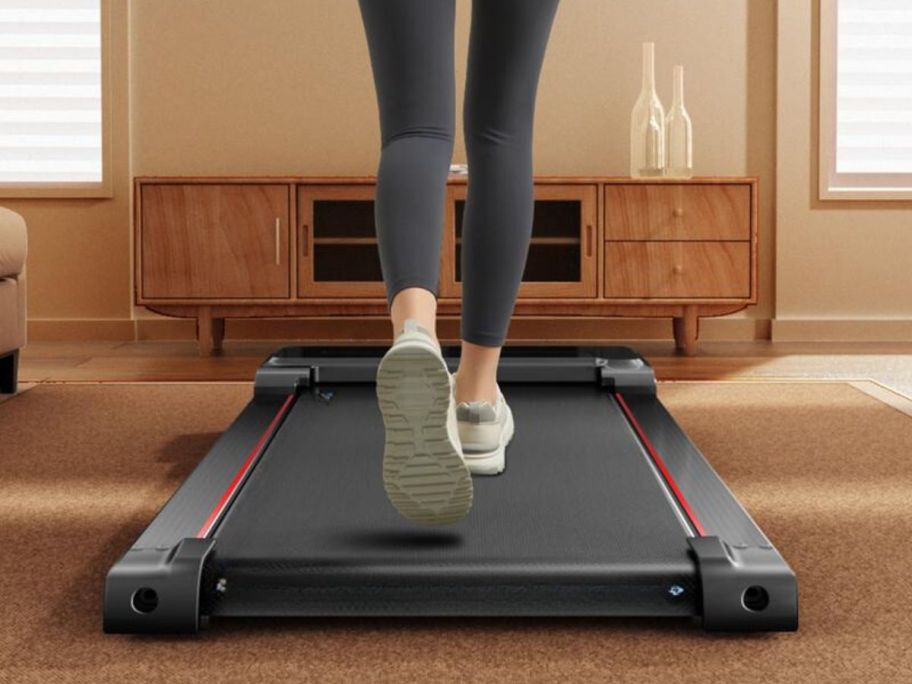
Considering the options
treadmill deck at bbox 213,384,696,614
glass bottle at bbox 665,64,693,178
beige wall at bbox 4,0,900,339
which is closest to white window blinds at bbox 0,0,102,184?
beige wall at bbox 4,0,900,339

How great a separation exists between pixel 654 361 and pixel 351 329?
46.3 inches

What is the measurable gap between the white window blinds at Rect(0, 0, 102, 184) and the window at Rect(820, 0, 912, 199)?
2.60 m

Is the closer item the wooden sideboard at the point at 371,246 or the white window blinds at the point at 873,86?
the wooden sideboard at the point at 371,246

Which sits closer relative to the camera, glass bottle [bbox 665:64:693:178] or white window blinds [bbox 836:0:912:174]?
glass bottle [bbox 665:64:693:178]

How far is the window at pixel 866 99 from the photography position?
159 inches

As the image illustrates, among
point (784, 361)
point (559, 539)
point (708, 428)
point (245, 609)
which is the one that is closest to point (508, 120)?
point (559, 539)

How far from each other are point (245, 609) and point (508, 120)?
607mm

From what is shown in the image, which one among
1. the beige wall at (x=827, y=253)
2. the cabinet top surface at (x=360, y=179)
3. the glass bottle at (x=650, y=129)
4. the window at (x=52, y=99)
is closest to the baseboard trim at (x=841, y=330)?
the beige wall at (x=827, y=253)

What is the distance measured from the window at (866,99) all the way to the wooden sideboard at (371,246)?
63 centimetres

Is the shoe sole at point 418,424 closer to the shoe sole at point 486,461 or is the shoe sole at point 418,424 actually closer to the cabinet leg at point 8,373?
the shoe sole at point 486,461

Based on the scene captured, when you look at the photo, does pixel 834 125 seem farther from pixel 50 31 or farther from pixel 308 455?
pixel 308 455

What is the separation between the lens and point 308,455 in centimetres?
149

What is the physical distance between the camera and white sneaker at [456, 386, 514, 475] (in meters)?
1.34

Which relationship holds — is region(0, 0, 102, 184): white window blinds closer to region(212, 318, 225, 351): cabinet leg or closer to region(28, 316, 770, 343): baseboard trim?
region(28, 316, 770, 343): baseboard trim
